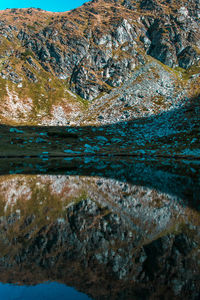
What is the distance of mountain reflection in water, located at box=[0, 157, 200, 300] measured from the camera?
819 centimetres

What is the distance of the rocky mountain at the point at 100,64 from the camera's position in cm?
10544

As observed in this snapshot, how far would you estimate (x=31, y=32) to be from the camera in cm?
15812

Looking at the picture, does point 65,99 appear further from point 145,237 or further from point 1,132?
point 145,237

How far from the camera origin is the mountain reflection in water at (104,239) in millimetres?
8188

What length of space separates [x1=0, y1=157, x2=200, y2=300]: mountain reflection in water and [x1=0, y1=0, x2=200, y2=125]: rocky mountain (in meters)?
77.6

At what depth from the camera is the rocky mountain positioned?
10544cm

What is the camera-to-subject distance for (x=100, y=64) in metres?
141

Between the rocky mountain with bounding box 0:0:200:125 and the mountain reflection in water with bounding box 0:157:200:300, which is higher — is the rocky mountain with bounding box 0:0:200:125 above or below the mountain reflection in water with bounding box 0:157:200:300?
above

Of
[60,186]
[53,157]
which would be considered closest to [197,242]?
[60,186]

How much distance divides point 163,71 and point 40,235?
137763 mm

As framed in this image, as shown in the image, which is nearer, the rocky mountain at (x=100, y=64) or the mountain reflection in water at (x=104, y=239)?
the mountain reflection in water at (x=104, y=239)

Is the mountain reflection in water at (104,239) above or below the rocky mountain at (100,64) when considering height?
below

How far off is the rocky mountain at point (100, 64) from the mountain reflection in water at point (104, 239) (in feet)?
255

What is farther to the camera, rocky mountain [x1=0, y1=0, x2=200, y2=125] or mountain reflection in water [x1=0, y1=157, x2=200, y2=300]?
rocky mountain [x1=0, y1=0, x2=200, y2=125]
